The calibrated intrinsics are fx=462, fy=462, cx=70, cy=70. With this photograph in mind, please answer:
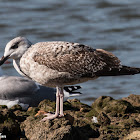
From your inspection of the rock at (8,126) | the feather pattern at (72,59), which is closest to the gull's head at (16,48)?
the feather pattern at (72,59)

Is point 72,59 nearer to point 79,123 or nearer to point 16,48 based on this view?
point 16,48

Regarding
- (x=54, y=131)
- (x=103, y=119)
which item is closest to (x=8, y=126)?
(x=54, y=131)

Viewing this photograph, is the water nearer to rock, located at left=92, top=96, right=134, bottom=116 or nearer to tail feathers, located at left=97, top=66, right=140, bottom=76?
rock, located at left=92, top=96, right=134, bottom=116

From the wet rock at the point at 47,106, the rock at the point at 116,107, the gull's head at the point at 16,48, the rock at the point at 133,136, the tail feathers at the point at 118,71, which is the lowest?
the wet rock at the point at 47,106

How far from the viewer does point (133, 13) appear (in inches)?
664

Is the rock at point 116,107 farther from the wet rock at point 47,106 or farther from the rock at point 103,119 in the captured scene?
the wet rock at point 47,106

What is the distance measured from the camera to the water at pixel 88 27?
10.9 meters

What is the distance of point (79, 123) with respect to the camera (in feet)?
19.8

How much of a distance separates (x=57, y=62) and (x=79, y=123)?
0.90 meters

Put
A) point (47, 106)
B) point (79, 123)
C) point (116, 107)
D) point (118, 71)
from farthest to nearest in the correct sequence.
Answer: point (47, 106), point (116, 107), point (118, 71), point (79, 123)

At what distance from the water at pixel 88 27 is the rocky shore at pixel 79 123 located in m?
2.78

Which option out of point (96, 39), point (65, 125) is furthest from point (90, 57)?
point (96, 39)

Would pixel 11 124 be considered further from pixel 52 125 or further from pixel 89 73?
pixel 89 73

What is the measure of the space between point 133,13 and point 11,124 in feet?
39.7
